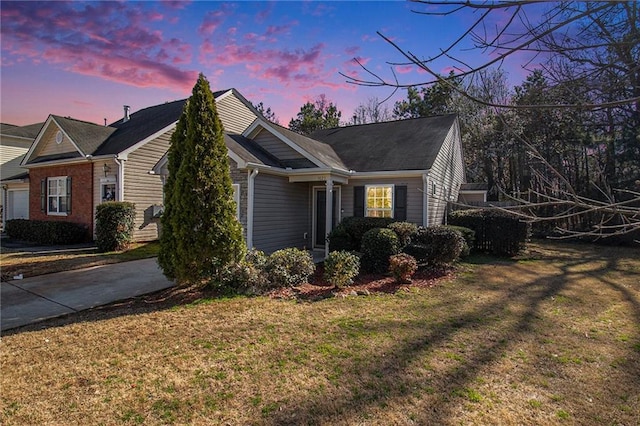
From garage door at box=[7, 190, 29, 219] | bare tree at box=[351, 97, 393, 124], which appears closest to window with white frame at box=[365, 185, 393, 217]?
garage door at box=[7, 190, 29, 219]

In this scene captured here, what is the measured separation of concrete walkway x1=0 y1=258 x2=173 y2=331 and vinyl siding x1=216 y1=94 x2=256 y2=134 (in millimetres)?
10009

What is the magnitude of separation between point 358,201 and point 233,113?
9182 millimetres

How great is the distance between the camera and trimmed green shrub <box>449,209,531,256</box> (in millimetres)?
11570

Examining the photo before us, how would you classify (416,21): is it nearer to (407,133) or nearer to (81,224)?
(407,133)

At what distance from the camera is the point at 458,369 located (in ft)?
12.6

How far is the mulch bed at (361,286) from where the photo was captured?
6797 mm

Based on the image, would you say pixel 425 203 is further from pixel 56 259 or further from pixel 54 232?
pixel 54 232

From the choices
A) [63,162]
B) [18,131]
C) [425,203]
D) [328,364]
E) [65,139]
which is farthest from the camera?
[18,131]

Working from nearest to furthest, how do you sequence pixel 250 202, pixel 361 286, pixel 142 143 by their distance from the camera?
pixel 361 286 → pixel 250 202 → pixel 142 143

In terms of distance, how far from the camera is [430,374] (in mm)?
3717

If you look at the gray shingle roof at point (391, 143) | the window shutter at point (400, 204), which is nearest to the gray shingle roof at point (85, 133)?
the gray shingle roof at point (391, 143)

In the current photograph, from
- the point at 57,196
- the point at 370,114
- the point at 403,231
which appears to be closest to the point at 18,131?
the point at 57,196

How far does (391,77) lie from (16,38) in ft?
31.7

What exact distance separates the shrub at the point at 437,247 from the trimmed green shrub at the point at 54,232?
13072 millimetres
